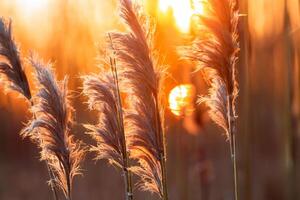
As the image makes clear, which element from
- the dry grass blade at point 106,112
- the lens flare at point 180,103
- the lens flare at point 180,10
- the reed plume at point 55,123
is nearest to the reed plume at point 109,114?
the dry grass blade at point 106,112

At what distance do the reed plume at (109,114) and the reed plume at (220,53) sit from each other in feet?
1.16

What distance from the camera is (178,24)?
11.2ft

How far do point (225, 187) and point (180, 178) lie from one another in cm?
41

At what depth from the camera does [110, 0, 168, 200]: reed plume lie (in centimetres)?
244

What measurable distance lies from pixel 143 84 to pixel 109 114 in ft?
0.79

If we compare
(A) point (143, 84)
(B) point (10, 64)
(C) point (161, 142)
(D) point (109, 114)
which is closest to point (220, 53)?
(A) point (143, 84)

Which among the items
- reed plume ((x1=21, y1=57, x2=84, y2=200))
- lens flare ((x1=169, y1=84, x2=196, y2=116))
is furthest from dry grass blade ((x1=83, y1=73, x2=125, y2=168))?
lens flare ((x1=169, y1=84, x2=196, y2=116))

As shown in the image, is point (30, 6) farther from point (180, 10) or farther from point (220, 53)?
point (220, 53)

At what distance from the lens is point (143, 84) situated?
2.46m

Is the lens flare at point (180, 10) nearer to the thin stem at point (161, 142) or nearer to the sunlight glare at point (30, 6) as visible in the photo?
the thin stem at point (161, 142)

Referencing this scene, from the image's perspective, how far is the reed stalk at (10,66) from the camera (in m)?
2.73

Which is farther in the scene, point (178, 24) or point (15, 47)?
point (178, 24)

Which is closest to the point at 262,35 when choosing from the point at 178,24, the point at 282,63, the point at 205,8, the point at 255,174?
the point at 282,63

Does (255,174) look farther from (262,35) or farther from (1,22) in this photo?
(1,22)
